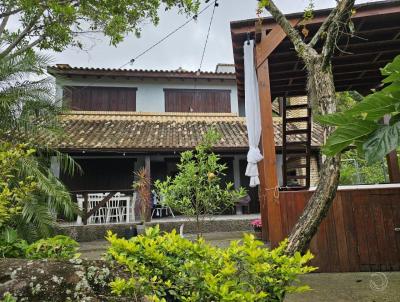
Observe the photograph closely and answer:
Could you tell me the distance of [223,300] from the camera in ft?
4.90

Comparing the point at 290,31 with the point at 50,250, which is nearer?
the point at 50,250

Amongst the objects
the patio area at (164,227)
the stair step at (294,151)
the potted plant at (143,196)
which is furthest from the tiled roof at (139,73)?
the patio area at (164,227)

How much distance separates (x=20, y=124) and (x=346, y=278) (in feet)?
23.0

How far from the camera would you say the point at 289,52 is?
226 inches

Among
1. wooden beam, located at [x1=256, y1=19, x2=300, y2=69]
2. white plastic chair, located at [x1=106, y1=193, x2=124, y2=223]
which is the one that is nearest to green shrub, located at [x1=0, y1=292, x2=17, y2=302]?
wooden beam, located at [x1=256, y1=19, x2=300, y2=69]

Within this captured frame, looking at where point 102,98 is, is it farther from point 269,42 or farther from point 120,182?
point 269,42

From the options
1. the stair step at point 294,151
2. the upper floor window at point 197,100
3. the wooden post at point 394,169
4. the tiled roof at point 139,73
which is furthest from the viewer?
the upper floor window at point 197,100

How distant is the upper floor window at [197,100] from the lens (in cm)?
1339

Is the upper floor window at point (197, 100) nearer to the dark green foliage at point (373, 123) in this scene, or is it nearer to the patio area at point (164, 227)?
the patio area at point (164, 227)

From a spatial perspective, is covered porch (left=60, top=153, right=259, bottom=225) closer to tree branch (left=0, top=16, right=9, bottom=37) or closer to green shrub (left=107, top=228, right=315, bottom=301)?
tree branch (left=0, top=16, right=9, bottom=37)

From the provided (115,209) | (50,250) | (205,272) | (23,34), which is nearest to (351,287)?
(205,272)

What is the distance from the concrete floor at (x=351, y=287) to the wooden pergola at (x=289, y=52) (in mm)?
842

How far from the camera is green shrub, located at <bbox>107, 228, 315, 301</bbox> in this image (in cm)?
168

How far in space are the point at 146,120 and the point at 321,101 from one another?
35.0 feet
